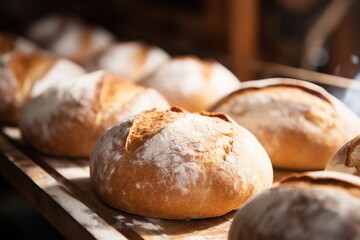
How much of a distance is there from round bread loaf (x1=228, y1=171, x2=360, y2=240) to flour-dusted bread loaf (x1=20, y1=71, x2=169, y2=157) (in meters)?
0.91

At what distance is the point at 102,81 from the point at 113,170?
2.08 ft

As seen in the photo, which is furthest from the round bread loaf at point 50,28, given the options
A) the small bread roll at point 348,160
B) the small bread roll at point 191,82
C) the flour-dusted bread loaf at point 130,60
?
the small bread roll at point 348,160

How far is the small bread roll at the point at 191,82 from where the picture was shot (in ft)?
8.09

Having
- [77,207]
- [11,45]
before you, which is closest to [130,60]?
[11,45]

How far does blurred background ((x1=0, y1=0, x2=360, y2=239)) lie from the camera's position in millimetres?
3955

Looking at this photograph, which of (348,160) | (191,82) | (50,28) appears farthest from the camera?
(50,28)

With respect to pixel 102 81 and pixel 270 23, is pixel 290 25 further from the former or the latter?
pixel 102 81

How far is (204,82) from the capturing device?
250cm

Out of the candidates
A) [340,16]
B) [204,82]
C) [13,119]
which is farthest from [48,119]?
[340,16]

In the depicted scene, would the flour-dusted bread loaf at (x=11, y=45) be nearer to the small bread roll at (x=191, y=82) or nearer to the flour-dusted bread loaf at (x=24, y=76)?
the flour-dusted bread loaf at (x=24, y=76)

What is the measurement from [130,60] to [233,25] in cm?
104

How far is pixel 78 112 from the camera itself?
207 cm

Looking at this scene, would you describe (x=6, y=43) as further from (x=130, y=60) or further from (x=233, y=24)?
(x=233, y=24)

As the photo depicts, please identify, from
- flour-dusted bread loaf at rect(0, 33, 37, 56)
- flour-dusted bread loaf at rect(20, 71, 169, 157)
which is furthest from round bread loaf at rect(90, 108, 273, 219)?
flour-dusted bread loaf at rect(0, 33, 37, 56)
